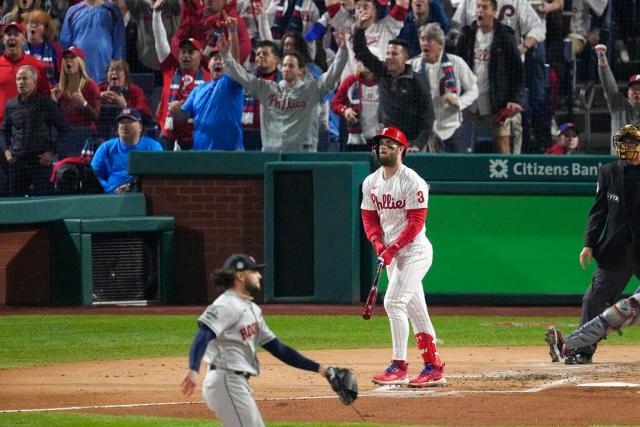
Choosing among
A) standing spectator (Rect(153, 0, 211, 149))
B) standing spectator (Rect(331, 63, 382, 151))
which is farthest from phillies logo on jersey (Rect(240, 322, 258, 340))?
standing spectator (Rect(153, 0, 211, 149))

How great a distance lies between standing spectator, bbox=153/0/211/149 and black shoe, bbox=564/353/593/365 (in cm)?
628

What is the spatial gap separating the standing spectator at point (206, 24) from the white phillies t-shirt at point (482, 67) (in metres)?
2.74

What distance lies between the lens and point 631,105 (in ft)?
46.2

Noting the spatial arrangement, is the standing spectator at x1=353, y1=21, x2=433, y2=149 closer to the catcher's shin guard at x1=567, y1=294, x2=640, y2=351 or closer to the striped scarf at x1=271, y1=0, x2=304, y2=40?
the striped scarf at x1=271, y1=0, x2=304, y2=40

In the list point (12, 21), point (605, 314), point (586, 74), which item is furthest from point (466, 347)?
point (12, 21)

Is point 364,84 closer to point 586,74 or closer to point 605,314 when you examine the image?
point 586,74

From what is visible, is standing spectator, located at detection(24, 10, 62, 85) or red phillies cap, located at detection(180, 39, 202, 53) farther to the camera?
standing spectator, located at detection(24, 10, 62, 85)

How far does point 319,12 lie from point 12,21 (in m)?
3.86

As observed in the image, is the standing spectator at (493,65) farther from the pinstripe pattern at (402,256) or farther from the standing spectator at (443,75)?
the pinstripe pattern at (402,256)

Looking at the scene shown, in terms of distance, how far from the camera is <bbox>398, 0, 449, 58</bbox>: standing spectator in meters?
15.0

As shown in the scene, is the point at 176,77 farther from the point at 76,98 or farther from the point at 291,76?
the point at 291,76

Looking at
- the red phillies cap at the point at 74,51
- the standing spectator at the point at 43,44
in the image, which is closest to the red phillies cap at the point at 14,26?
the standing spectator at the point at 43,44

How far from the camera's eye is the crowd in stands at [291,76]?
14.2 m

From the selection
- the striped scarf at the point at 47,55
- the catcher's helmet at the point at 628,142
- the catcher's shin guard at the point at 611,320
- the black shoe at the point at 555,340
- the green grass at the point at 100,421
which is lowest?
the green grass at the point at 100,421
